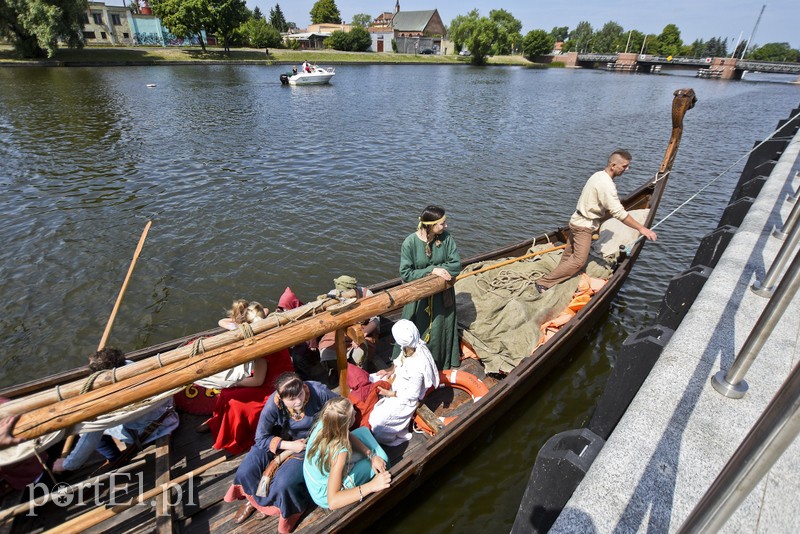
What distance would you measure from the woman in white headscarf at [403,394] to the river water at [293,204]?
139 cm

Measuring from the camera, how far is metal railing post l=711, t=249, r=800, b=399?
2645mm

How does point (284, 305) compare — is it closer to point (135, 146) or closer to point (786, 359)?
point (786, 359)

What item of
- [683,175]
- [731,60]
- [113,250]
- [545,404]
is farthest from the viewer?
[731,60]

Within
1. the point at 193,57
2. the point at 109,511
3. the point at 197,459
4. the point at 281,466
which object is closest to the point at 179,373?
the point at 281,466

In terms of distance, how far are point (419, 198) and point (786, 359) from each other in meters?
12.4

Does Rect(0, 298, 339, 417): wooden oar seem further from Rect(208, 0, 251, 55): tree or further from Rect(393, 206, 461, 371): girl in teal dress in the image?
Rect(208, 0, 251, 55): tree

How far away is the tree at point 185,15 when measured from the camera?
186 ft

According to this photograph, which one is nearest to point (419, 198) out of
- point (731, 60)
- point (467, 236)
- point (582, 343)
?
point (467, 236)

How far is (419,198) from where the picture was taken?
15.4 meters

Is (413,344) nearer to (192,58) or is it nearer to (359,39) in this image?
(192,58)

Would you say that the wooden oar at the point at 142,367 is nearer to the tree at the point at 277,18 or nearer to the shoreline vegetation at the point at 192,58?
the shoreline vegetation at the point at 192,58

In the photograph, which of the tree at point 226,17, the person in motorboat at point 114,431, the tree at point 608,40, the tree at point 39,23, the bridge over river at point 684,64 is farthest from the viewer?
the tree at point 608,40

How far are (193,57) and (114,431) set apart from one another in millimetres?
66114

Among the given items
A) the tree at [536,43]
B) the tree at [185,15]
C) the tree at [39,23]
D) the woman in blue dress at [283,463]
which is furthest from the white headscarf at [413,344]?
the tree at [536,43]
